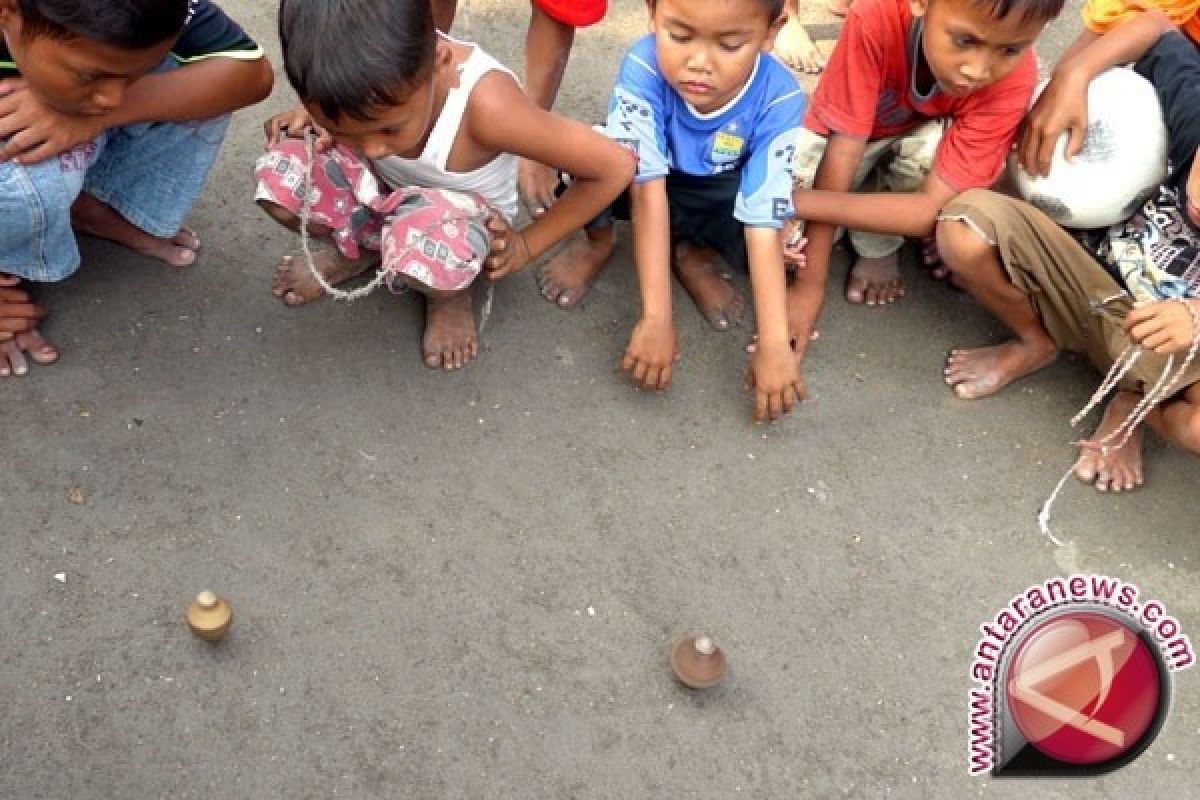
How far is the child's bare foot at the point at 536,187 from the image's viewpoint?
2.90m

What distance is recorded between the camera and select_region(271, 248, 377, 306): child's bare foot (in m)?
2.61

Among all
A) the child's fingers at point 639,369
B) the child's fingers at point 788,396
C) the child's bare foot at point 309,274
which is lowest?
the child's bare foot at point 309,274

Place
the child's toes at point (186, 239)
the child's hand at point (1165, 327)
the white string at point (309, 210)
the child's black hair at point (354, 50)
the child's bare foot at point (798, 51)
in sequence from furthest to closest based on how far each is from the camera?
the child's bare foot at point (798, 51) < the child's toes at point (186, 239) < the white string at point (309, 210) < the child's hand at point (1165, 327) < the child's black hair at point (354, 50)

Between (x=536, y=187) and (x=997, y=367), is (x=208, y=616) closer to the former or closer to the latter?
(x=536, y=187)

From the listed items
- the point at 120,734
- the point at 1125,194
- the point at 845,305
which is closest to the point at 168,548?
the point at 120,734

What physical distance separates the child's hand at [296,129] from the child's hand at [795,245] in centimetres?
107

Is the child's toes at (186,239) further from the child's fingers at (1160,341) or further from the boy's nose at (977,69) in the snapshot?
the child's fingers at (1160,341)

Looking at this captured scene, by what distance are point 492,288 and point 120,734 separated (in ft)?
4.20

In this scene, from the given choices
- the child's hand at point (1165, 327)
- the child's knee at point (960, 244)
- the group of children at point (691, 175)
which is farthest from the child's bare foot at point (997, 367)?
the child's hand at point (1165, 327)

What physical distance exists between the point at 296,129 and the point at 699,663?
1396mm

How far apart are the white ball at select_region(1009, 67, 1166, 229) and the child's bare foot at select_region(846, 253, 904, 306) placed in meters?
0.43

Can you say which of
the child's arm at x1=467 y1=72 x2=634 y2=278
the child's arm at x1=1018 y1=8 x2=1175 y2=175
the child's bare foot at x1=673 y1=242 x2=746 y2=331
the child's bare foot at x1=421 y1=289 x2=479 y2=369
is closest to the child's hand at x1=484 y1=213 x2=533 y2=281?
the child's arm at x1=467 y1=72 x2=634 y2=278

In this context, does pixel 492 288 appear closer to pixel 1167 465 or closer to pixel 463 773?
pixel 463 773

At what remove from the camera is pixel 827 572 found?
229 centimetres
